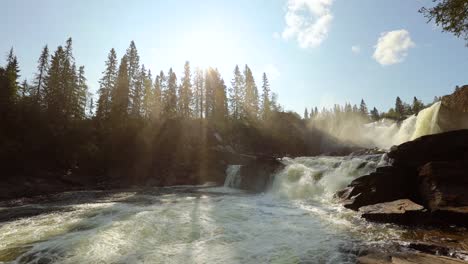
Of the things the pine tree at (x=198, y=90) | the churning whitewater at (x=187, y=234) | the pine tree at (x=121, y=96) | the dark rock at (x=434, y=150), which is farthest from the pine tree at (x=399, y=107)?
the churning whitewater at (x=187, y=234)

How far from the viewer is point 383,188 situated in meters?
16.1

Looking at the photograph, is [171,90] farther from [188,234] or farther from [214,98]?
[188,234]

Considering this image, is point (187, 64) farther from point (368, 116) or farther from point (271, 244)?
point (368, 116)

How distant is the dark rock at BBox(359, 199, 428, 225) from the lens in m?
12.3

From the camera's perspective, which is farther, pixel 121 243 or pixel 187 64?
pixel 187 64

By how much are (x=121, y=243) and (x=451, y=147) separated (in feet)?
60.0

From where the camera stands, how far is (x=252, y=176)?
1252 inches

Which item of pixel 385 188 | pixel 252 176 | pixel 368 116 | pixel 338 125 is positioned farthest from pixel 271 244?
pixel 368 116

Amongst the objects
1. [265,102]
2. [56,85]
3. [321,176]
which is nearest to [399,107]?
[265,102]

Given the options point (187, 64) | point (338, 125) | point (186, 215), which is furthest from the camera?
point (338, 125)

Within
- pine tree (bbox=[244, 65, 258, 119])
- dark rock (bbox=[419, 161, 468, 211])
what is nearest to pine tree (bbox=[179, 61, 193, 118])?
pine tree (bbox=[244, 65, 258, 119])

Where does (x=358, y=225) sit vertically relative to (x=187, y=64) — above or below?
below

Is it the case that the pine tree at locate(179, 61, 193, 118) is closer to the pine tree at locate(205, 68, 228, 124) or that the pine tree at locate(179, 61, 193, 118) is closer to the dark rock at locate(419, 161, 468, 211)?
the pine tree at locate(205, 68, 228, 124)

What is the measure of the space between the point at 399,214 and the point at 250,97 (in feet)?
→ 215
